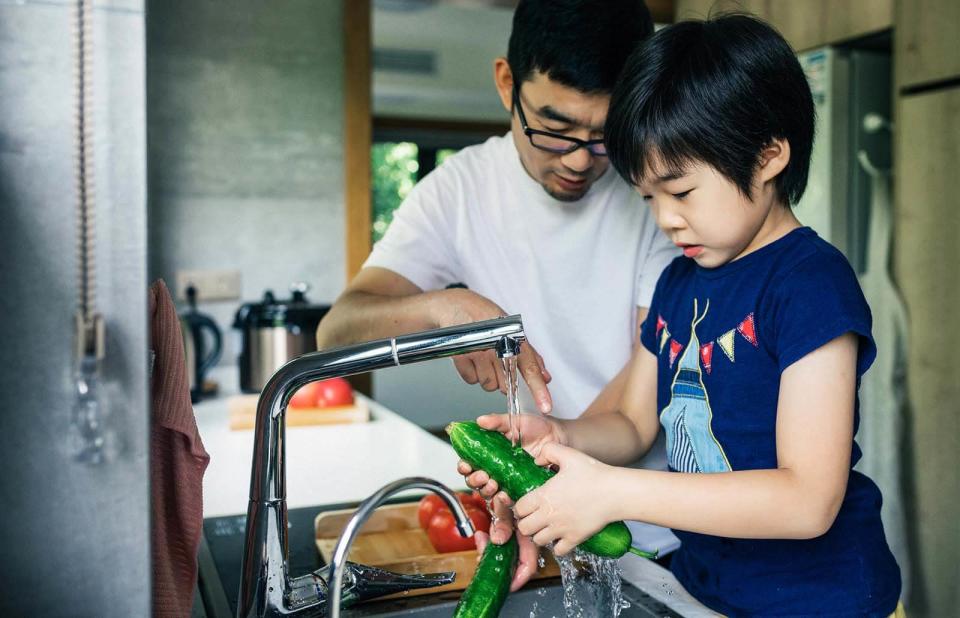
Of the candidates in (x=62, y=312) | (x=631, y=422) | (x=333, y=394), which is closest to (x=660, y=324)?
(x=631, y=422)

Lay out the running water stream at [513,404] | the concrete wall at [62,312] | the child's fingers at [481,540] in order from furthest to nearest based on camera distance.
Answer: the child's fingers at [481,540], the running water stream at [513,404], the concrete wall at [62,312]

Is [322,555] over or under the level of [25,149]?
under

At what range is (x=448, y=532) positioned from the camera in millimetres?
1276

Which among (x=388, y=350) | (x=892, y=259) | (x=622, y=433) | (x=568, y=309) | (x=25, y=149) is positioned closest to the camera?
(x=25, y=149)

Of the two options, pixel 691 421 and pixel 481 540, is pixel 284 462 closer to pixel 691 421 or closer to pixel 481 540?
pixel 481 540

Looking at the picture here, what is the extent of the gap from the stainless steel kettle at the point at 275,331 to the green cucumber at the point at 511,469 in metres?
1.85

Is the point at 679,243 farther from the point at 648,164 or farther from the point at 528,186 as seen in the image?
the point at 528,186

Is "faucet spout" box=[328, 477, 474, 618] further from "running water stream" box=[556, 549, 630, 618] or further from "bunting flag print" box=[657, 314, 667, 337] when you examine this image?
"bunting flag print" box=[657, 314, 667, 337]

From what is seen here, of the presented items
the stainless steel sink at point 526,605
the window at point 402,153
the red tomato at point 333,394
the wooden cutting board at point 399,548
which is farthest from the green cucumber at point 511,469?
the window at point 402,153

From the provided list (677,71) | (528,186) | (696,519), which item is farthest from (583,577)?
(528,186)

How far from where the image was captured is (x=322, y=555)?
50.6 inches

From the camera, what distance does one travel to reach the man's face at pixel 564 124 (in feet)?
4.12

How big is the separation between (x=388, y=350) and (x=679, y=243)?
423 millimetres

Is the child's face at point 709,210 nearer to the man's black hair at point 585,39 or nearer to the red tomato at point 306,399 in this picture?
the man's black hair at point 585,39
